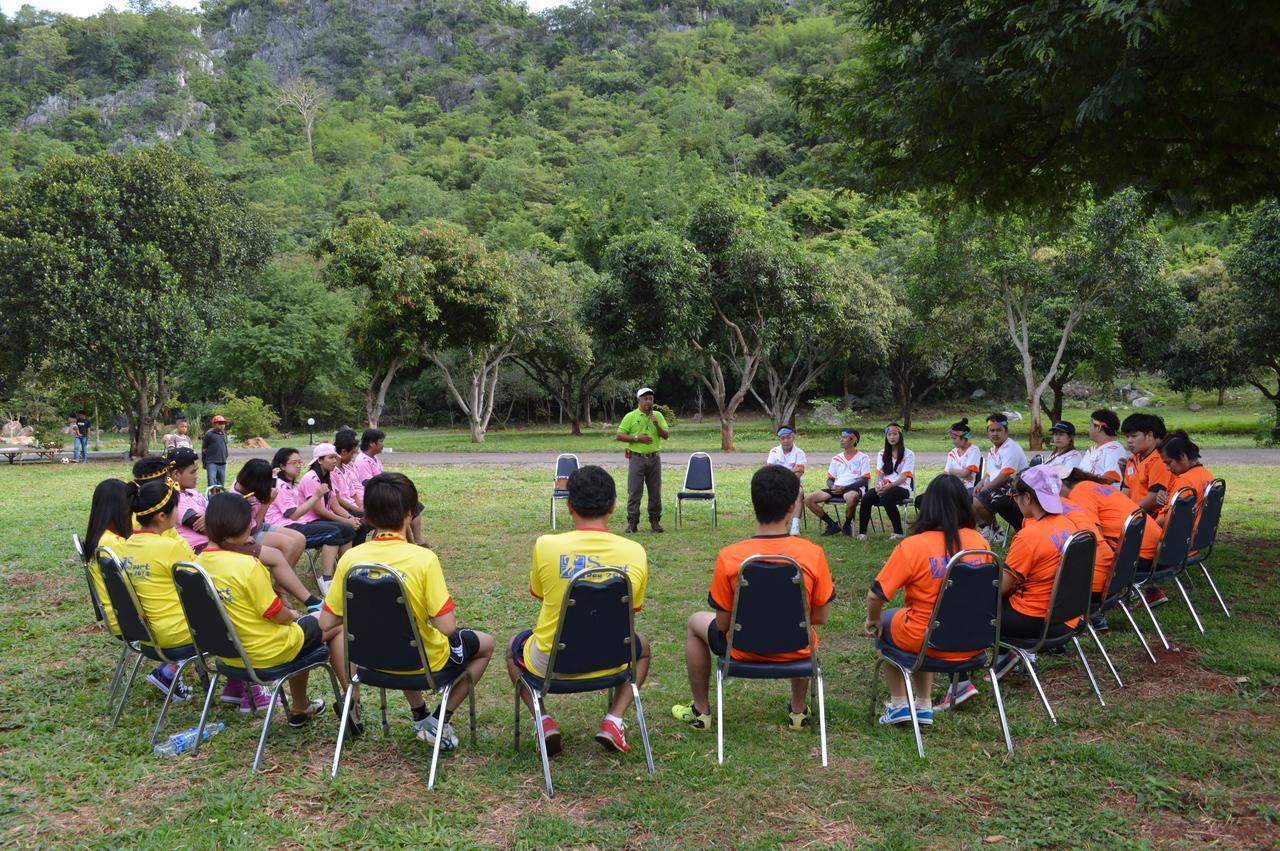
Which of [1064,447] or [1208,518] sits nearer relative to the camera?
[1208,518]

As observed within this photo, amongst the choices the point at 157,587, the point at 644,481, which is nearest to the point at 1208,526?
the point at 644,481

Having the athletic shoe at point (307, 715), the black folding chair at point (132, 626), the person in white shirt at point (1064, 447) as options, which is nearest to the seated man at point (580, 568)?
the athletic shoe at point (307, 715)

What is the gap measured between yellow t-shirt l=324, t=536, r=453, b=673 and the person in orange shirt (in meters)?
2.06

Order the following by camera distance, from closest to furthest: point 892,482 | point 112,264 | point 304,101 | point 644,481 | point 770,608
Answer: point 770,608 → point 892,482 → point 644,481 → point 112,264 → point 304,101

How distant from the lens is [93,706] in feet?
15.9

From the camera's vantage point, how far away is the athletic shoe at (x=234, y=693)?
15.7 feet

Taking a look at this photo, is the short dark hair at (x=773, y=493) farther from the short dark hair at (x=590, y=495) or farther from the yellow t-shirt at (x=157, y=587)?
the yellow t-shirt at (x=157, y=587)

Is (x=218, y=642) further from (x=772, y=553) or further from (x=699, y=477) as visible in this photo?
(x=699, y=477)

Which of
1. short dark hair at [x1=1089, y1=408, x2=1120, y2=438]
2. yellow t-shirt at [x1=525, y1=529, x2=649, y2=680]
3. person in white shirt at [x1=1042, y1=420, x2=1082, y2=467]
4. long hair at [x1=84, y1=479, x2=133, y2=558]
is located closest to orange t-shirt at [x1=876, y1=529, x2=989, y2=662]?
yellow t-shirt at [x1=525, y1=529, x2=649, y2=680]

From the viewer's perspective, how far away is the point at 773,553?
3.93m

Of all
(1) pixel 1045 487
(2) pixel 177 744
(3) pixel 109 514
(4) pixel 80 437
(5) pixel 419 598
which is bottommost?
(2) pixel 177 744

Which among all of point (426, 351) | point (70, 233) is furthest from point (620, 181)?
point (70, 233)

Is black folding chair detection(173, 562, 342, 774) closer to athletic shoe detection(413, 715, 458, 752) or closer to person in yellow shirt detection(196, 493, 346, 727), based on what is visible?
person in yellow shirt detection(196, 493, 346, 727)

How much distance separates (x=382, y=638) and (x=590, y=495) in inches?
43.6
